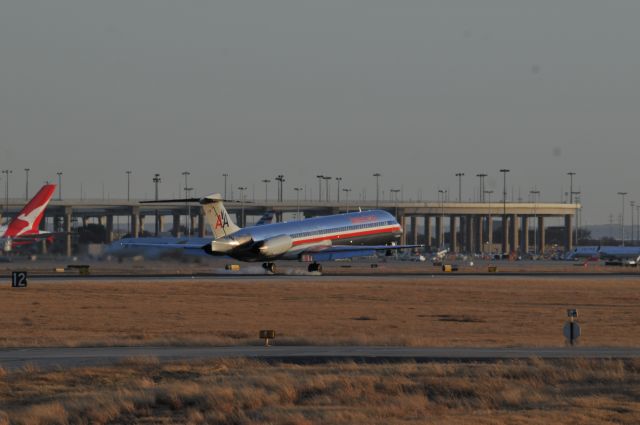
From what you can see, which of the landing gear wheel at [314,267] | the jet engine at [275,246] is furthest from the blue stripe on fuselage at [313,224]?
the landing gear wheel at [314,267]

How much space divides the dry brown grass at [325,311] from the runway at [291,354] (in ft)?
11.0

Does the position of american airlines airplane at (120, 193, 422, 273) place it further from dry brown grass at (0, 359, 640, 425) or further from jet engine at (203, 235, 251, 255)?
dry brown grass at (0, 359, 640, 425)

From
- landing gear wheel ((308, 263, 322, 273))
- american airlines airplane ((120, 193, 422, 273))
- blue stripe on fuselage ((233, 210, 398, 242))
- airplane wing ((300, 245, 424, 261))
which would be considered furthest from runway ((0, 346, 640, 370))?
airplane wing ((300, 245, 424, 261))

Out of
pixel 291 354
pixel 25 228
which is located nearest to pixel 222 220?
pixel 25 228

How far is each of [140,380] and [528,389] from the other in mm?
8732

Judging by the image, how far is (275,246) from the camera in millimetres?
91562

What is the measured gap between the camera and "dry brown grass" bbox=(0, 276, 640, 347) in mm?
47594

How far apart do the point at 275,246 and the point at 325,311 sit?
28855 millimetres

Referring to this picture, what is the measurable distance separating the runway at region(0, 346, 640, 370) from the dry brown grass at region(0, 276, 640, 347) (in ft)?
11.0

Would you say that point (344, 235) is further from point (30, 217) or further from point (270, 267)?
point (30, 217)

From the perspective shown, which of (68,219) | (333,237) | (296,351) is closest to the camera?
(296,351)

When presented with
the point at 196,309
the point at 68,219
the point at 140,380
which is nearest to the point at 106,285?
the point at 196,309

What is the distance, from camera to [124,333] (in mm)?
50469

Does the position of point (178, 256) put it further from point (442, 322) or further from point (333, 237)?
point (442, 322)
